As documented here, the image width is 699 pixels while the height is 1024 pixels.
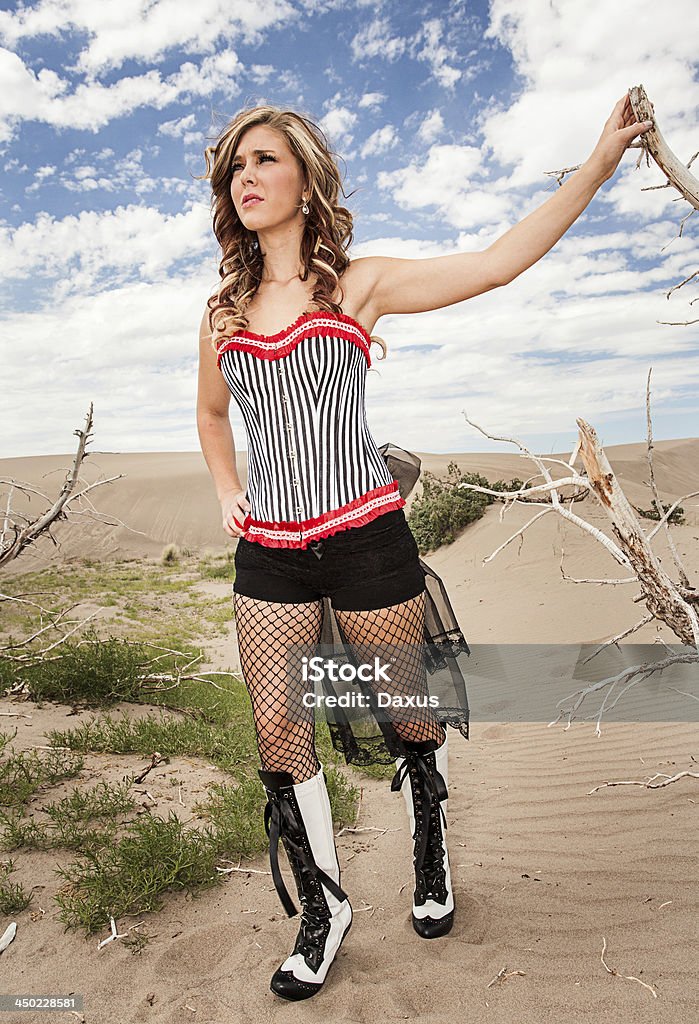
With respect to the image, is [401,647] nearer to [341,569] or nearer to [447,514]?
[341,569]

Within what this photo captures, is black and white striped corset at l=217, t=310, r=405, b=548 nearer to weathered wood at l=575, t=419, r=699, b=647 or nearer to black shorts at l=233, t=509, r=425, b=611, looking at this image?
black shorts at l=233, t=509, r=425, b=611

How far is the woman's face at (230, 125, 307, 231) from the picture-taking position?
2.07m

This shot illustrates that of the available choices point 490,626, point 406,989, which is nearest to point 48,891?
point 406,989

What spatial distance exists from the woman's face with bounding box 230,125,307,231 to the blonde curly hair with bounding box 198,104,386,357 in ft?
0.09

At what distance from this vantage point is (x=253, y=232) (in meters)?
2.26

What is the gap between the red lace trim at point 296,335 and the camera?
2.04 metres

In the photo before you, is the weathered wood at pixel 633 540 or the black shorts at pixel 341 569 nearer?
Result: the black shorts at pixel 341 569

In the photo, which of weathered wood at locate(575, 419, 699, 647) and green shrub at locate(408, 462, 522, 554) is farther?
green shrub at locate(408, 462, 522, 554)

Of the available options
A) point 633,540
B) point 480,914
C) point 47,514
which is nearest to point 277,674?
point 480,914

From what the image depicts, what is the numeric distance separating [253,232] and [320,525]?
2.93 feet

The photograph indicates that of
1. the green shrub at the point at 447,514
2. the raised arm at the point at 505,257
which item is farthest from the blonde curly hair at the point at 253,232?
the green shrub at the point at 447,514

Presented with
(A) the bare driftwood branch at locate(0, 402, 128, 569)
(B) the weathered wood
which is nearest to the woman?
(B) the weathered wood

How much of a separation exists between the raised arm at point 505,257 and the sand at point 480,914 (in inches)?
74.2
